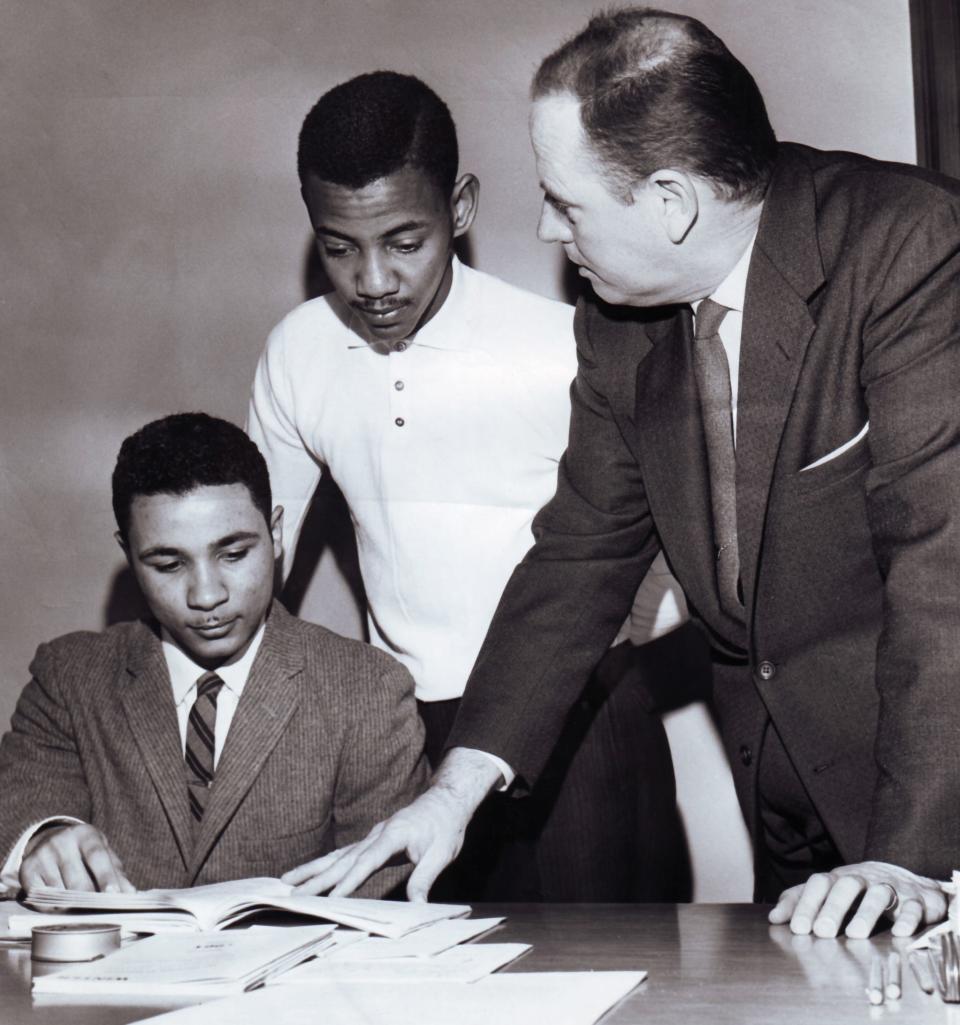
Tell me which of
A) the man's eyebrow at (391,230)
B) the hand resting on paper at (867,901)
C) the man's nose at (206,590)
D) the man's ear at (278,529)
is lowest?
the hand resting on paper at (867,901)

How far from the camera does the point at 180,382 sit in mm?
2311

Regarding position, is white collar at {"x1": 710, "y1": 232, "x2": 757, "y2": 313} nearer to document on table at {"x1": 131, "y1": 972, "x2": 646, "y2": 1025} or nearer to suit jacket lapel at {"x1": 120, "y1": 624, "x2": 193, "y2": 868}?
document on table at {"x1": 131, "y1": 972, "x2": 646, "y2": 1025}

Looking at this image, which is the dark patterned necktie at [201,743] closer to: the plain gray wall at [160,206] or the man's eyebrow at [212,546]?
the man's eyebrow at [212,546]

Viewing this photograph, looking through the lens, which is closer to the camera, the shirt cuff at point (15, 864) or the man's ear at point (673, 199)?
the man's ear at point (673, 199)

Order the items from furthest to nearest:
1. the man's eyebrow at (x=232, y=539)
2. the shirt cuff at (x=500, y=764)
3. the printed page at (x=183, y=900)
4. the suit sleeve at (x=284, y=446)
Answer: the suit sleeve at (x=284, y=446) → the man's eyebrow at (x=232, y=539) → the shirt cuff at (x=500, y=764) → the printed page at (x=183, y=900)

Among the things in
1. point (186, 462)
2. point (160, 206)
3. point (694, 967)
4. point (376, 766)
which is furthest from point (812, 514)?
point (160, 206)

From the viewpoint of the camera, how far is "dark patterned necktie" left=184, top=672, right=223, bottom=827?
1.88 metres

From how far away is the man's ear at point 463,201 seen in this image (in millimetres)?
2104

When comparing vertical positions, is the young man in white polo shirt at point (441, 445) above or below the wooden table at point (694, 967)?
above

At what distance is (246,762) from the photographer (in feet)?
6.10

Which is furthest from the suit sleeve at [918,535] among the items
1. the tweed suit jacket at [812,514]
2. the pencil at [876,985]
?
the pencil at [876,985]

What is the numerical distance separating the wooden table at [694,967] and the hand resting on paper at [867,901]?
0.05ft

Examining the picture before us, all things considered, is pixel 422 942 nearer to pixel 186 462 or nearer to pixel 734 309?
pixel 734 309

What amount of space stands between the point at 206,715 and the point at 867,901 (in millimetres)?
1060
